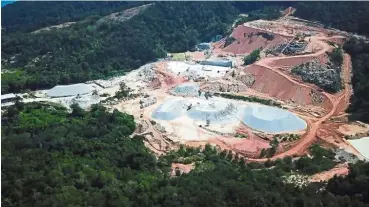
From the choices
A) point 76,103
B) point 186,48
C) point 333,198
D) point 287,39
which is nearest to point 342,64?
point 287,39

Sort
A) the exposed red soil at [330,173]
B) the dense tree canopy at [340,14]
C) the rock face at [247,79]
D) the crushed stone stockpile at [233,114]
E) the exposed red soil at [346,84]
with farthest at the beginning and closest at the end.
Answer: the dense tree canopy at [340,14], the rock face at [247,79], the exposed red soil at [346,84], the crushed stone stockpile at [233,114], the exposed red soil at [330,173]

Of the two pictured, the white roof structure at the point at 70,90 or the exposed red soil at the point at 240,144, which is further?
the white roof structure at the point at 70,90

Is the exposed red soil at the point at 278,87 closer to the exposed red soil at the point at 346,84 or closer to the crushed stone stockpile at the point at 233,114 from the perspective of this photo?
the exposed red soil at the point at 346,84

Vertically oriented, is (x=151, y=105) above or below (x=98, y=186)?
below

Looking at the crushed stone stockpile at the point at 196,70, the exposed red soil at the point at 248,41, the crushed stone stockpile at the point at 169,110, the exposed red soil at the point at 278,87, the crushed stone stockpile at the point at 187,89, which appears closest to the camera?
the crushed stone stockpile at the point at 169,110

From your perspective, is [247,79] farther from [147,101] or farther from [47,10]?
[47,10]

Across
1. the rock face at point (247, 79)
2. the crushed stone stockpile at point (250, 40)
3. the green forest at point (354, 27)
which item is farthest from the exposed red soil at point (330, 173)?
the crushed stone stockpile at point (250, 40)

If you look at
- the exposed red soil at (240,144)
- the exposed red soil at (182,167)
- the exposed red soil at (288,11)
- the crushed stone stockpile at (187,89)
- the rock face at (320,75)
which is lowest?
the exposed red soil at (240,144)

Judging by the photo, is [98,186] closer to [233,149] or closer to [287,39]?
[233,149]
